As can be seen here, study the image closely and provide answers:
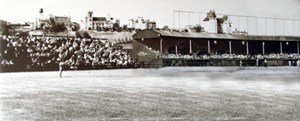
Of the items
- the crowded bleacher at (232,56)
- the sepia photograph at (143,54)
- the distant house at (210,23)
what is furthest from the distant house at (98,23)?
the crowded bleacher at (232,56)

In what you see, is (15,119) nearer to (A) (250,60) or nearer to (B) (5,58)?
(B) (5,58)

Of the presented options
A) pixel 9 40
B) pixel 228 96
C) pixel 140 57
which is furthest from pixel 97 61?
pixel 228 96

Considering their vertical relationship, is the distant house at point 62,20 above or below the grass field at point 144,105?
above

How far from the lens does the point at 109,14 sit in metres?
7.16

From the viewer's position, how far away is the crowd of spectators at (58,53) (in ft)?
20.6

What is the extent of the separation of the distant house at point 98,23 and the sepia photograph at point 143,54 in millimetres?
20

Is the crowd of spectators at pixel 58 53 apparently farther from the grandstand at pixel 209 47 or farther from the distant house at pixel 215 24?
the distant house at pixel 215 24

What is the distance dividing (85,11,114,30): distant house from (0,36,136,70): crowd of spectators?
357 mm

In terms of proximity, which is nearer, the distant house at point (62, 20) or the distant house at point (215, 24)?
the distant house at point (62, 20)

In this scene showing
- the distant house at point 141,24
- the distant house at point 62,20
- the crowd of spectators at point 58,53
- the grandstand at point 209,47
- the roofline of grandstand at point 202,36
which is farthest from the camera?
the grandstand at point 209,47

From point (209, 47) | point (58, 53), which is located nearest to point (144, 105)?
point (58, 53)

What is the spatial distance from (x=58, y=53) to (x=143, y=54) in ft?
7.11

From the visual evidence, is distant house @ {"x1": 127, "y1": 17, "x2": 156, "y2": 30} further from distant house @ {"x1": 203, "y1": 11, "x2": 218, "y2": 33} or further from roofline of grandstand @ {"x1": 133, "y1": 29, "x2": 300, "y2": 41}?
distant house @ {"x1": 203, "y1": 11, "x2": 218, "y2": 33}

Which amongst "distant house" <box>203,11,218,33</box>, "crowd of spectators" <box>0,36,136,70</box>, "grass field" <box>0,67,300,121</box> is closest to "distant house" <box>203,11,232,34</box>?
"distant house" <box>203,11,218,33</box>
